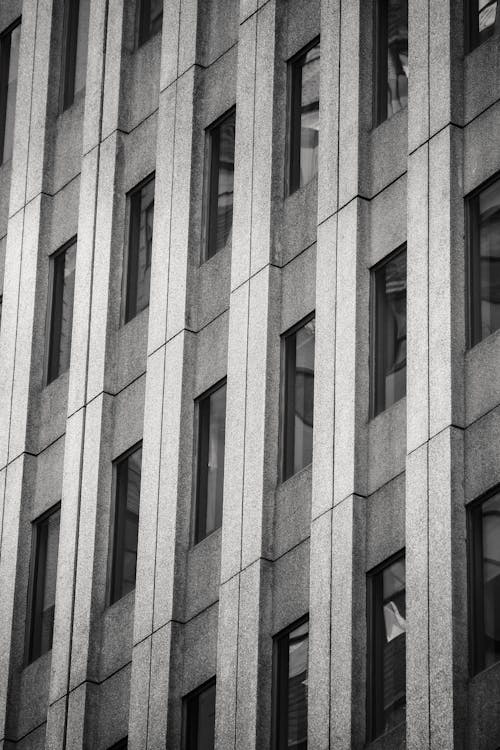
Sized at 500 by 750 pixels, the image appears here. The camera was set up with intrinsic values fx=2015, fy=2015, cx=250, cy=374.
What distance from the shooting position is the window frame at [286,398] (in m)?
33.9

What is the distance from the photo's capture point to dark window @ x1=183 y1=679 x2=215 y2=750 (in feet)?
111

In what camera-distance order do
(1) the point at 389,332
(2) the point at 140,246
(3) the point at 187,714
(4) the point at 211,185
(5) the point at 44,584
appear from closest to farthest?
(1) the point at 389,332 → (3) the point at 187,714 → (4) the point at 211,185 → (5) the point at 44,584 → (2) the point at 140,246

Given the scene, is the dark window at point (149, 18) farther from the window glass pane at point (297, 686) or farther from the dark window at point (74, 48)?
the window glass pane at point (297, 686)

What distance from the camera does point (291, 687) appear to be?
32.5 m

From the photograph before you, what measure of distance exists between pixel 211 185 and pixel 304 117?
8.44 feet

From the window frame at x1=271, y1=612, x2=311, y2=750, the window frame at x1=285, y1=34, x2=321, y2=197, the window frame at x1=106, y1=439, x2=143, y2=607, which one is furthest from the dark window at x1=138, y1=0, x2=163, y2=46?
the window frame at x1=271, y1=612, x2=311, y2=750

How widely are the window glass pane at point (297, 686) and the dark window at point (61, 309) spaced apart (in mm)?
9659

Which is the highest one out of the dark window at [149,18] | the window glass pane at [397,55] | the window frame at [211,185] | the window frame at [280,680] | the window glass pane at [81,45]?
the window glass pane at [81,45]

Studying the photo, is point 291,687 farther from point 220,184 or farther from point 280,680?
point 220,184

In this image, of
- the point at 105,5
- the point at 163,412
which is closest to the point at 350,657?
the point at 163,412

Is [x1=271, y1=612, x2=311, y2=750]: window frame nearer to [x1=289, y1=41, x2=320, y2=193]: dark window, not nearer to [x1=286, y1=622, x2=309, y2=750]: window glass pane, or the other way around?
[x1=286, y1=622, x2=309, y2=750]: window glass pane

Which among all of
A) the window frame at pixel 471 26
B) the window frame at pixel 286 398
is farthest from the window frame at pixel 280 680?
the window frame at pixel 471 26

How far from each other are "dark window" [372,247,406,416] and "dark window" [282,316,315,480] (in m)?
1.59

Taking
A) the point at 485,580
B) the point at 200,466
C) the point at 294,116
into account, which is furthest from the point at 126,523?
the point at 485,580
